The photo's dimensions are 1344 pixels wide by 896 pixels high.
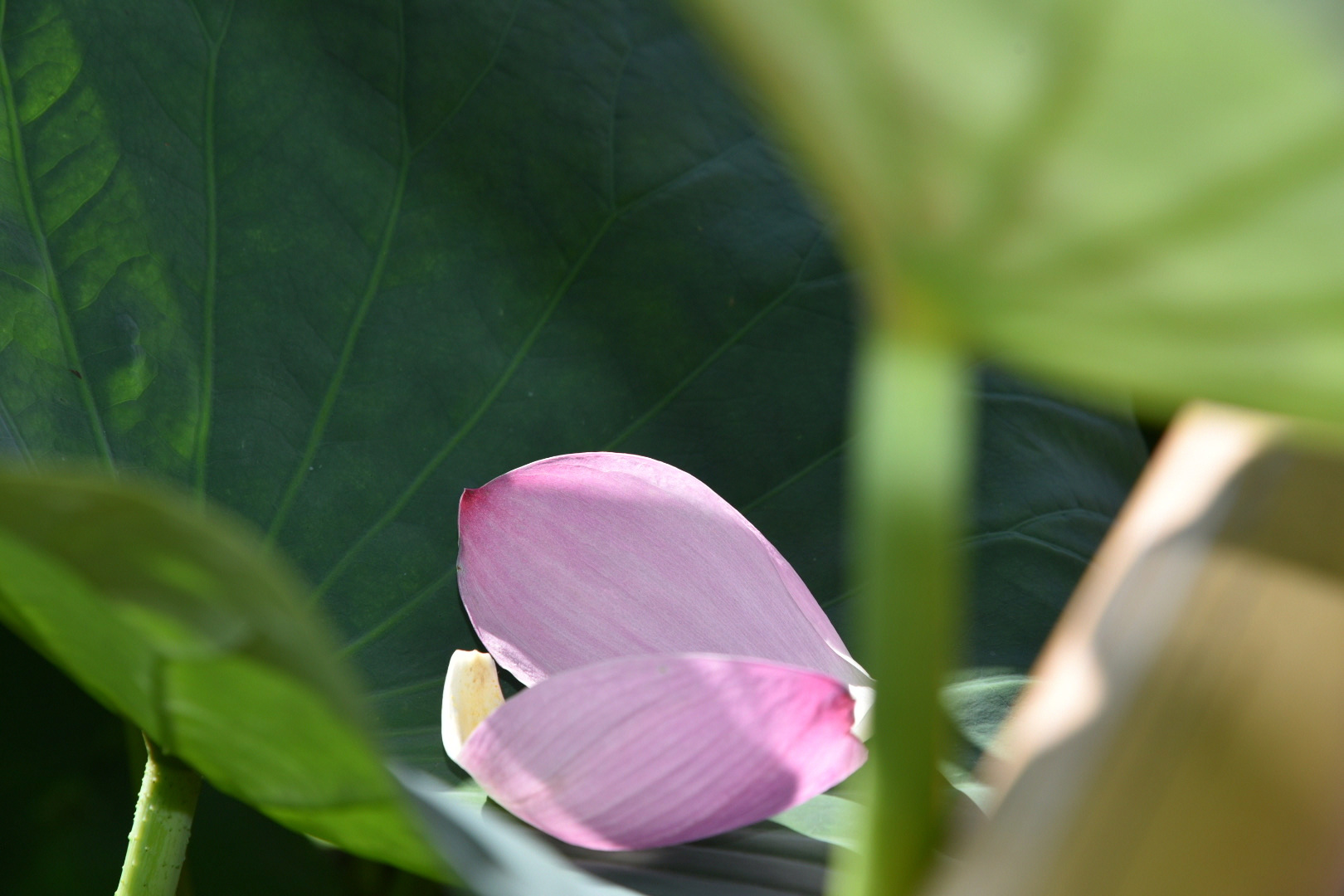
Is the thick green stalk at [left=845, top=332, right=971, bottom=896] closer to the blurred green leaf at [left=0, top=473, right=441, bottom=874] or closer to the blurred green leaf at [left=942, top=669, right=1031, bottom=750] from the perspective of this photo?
the blurred green leaf at [left=0, top=473, right=441, bottom=874]

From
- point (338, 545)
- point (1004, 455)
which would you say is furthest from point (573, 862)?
point (1004, 455)

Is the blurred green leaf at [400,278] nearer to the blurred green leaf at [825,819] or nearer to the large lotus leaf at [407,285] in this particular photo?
the large lotus leaf at [407,285]

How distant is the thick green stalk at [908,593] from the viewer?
16 centimetres

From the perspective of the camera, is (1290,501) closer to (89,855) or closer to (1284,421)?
(1284,421)

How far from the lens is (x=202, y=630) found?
0.54 ft

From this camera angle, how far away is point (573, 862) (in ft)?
1.02

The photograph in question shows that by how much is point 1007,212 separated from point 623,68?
505mm

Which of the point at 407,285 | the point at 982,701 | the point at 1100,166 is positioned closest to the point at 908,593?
the point at 1100,166

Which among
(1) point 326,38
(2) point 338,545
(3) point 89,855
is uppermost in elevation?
(1) point 326,38

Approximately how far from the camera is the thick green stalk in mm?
157

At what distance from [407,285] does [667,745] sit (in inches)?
14.1

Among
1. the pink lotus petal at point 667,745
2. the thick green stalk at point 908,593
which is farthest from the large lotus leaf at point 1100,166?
the pink lotus petal at point 667,745

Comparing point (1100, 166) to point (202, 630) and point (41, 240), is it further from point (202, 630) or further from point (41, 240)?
point (41, 240)

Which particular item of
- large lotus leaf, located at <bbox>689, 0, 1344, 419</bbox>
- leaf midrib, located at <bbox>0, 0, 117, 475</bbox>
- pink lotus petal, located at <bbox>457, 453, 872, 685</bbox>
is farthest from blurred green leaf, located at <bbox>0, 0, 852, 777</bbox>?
large lotus leaf, located at <bbox>689, 0, 1344, 419</bbox>
